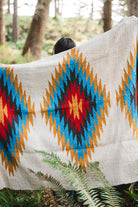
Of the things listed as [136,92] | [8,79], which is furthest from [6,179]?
[136,92]

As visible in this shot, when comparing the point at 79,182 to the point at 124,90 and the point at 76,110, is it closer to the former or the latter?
the point at 76,110

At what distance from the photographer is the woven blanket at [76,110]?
177 centimetres

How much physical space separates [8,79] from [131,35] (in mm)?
993

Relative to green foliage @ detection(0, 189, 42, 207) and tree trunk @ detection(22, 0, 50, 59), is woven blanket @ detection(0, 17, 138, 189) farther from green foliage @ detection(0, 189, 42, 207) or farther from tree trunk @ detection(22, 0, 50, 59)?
tree trunk @ detection(22, 0, 50, 59)

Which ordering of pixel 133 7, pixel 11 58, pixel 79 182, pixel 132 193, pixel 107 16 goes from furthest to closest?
pixel 11 58 < pixel 107 16 < pixel 133 7 < pixel 132 193 < pixel 79 182

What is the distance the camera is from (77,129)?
186 centimetres

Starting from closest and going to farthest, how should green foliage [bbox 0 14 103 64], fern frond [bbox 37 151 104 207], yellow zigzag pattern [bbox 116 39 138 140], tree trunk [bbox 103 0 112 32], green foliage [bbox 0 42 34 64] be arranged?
fern frond [bbox 37 151 104 207]
yellow zigzag pattern [bbox 116 39 138 140]
tree trunk [bbox 103 0 112 32]
green foliage [bbox 0 42 34 64]
green foliage [bbox 0 14 103 64]

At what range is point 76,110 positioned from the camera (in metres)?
1.86

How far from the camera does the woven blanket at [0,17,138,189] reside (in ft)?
5.81

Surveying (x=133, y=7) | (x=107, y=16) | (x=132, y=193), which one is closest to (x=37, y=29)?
(x=107, y=16)

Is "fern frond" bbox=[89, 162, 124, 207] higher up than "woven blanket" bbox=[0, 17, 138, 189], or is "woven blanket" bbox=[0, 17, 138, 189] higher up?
"woven blanket" bbox=[0, 17, 138, 189]

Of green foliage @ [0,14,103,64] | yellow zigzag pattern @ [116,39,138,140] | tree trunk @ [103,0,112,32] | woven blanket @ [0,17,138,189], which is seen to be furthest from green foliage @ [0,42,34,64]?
yellow zigzag pattern @ [116,39,138,140]

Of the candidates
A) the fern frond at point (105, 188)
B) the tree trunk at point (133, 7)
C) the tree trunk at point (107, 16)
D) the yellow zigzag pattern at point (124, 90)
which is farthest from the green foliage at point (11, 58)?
the fern frond at point (105, 188)

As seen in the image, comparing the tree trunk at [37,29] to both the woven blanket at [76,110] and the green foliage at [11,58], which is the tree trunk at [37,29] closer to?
the green foliage at [11,58]
